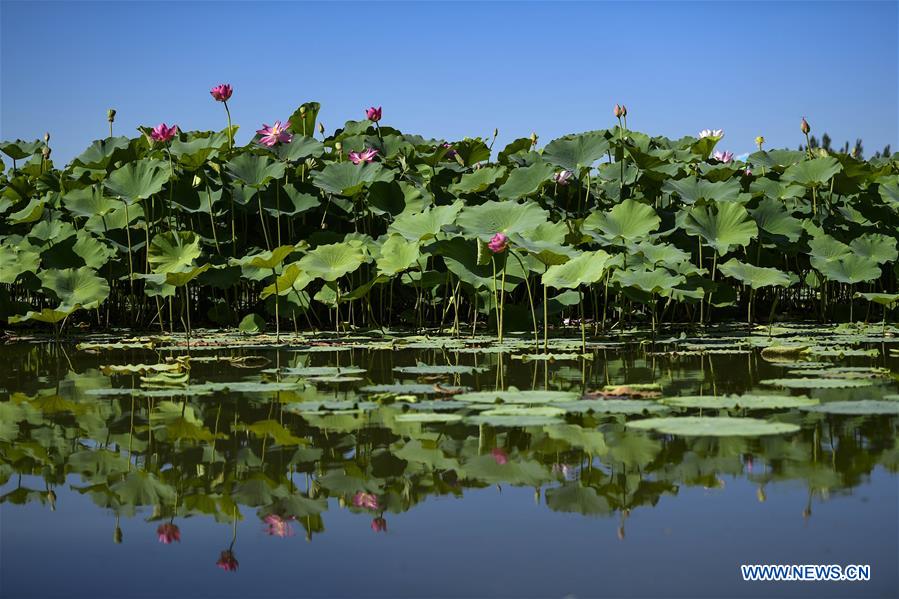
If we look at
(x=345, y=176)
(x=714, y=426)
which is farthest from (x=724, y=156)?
(x=714, y=426)

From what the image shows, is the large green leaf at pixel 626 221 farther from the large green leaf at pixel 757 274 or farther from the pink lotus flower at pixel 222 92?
the pink lotus flower at pixel 222 92

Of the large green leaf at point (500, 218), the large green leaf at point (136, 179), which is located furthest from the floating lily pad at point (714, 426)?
the large green leaf at point (136, 179)

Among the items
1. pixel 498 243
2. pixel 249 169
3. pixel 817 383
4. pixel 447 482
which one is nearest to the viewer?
pixel 447 482

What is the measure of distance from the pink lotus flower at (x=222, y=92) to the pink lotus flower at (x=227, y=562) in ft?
16.2

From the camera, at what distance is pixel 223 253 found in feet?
21.0

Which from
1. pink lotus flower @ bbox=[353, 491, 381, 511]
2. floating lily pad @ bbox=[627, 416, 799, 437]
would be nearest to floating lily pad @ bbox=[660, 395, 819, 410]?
floating lily pad @ bbox=[627, 416, 799, 437]

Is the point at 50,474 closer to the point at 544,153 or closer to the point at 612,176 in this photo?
the point at 544,153

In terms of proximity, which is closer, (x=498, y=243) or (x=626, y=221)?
(x=498, y=243)

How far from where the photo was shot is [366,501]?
1789 millimetres

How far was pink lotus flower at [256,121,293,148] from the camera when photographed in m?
6.27

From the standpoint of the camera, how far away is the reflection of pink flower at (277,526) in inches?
63.6

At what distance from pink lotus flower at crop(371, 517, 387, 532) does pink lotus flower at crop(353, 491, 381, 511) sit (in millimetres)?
64

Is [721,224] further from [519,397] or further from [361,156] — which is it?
[519,397]

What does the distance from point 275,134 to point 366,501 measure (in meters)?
4.83
